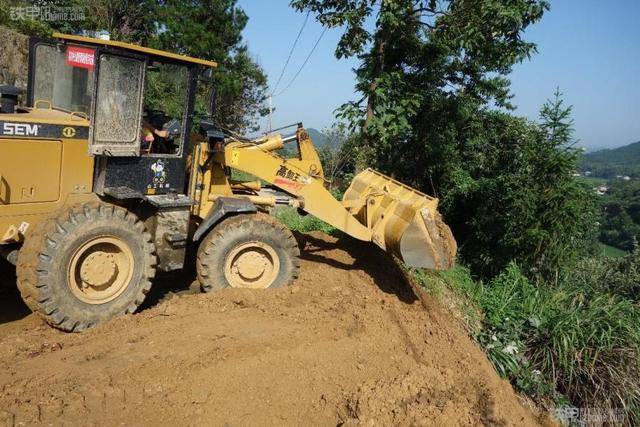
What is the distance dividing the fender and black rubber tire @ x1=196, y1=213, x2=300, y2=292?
0.06 m

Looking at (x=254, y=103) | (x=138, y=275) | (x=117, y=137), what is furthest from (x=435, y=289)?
(x=254, y=103)

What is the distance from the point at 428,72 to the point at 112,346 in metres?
7.39

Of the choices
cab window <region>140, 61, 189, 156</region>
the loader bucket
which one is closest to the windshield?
cab window <region>140, 61, 189, 156</region>

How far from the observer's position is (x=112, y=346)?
4406 mm

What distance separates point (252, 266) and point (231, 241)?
0.44 meters

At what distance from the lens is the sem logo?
433cm

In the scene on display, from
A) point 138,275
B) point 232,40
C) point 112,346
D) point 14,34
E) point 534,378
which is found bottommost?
point 534,378

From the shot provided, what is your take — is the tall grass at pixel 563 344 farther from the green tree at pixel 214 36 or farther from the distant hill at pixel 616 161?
the distant hill at pixel 616 161

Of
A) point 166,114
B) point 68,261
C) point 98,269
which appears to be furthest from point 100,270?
point 166,114

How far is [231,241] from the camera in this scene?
18.5 feet

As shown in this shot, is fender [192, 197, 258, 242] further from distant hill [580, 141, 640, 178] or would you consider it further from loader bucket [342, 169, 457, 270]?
distant hill [580, 141, 640, 178]

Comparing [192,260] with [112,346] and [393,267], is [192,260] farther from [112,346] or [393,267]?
[393,267]

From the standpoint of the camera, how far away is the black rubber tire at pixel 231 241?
559 cm

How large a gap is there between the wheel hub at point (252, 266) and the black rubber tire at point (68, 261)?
1097 millimetres
